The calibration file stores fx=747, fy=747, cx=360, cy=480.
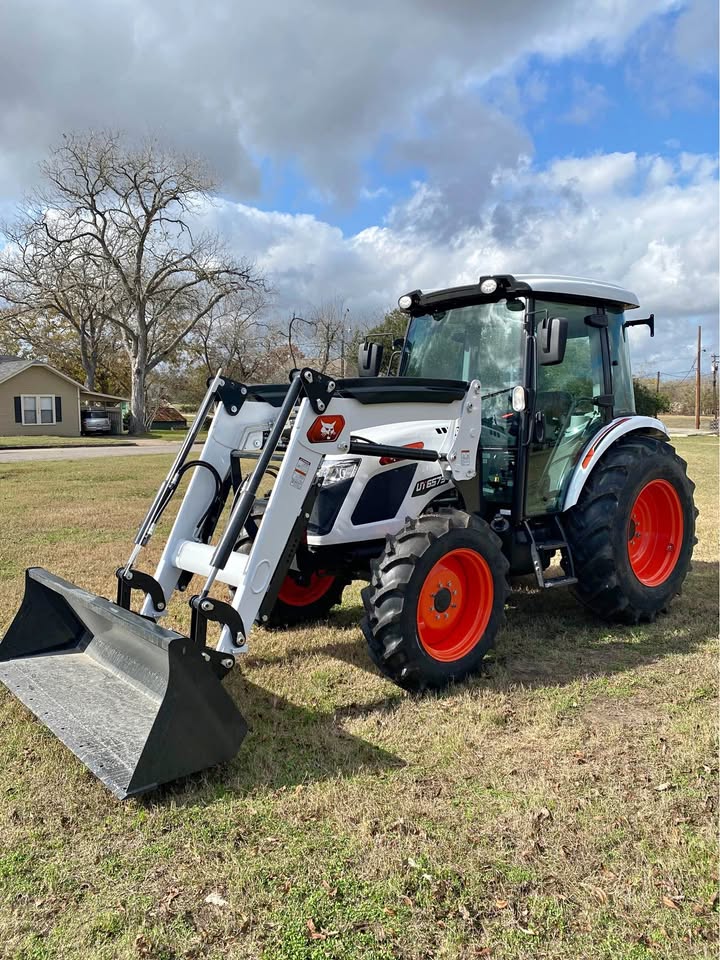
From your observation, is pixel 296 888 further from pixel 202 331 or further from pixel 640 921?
pixel 202 331

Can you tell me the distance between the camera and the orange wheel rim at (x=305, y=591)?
539 centimetres

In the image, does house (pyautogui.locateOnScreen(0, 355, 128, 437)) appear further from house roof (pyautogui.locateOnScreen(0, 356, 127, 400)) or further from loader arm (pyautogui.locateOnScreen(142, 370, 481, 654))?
loader arm (pyautogui.locateOnScreen(142, 370, 481, 654))

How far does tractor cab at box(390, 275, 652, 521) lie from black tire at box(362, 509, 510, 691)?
39.0 inches

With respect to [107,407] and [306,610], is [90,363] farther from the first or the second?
[306,610]

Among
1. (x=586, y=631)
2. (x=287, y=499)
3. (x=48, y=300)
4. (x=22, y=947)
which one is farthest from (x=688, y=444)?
(x=48, y=300)

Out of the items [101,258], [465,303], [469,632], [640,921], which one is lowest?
[640,921]

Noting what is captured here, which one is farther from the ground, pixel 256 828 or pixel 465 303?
pixel 465 303

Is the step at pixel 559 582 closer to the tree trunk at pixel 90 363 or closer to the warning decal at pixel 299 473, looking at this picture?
the warning decal at pixel 299 473

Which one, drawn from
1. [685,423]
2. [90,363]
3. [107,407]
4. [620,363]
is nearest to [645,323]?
[620,363]

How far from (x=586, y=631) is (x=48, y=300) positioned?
38224 millimetres

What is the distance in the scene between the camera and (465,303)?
17.7 feet

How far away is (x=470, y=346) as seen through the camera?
5.37m

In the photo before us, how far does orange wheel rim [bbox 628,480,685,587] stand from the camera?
19.2 feet

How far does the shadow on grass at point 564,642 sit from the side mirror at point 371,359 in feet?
6.20
